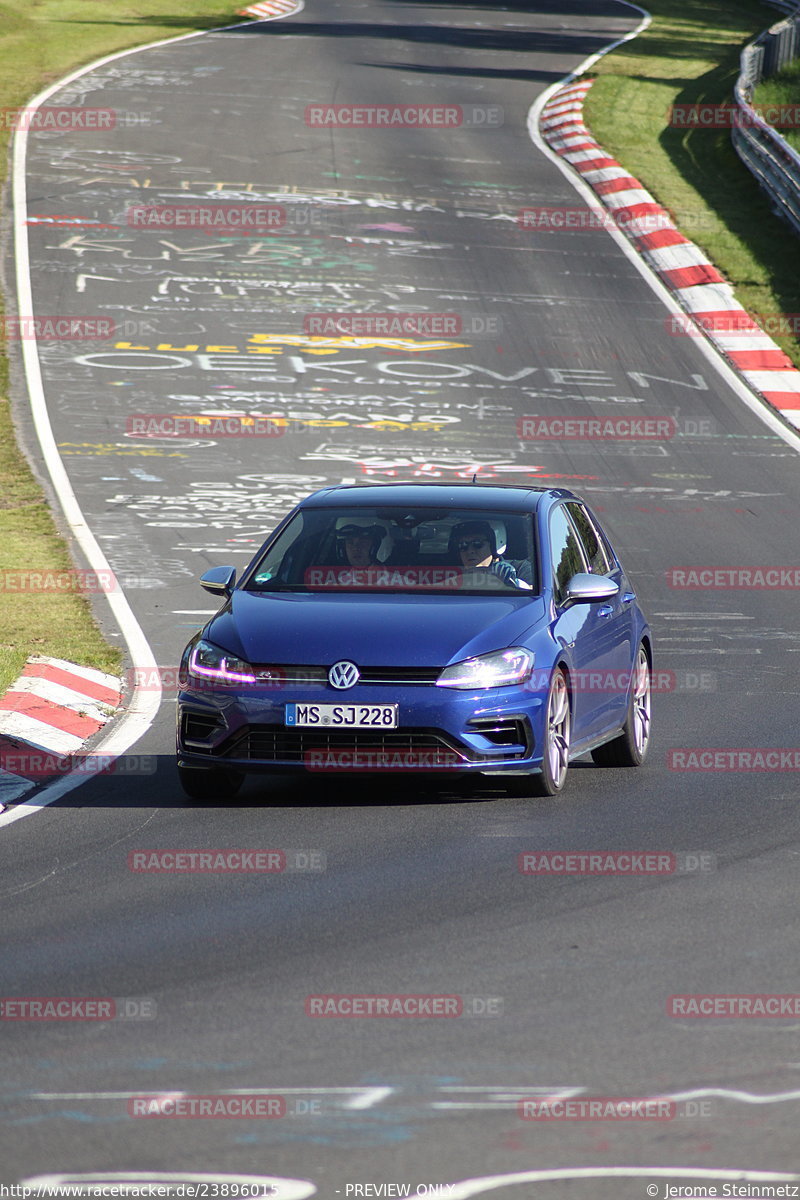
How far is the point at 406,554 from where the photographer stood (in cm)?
1027

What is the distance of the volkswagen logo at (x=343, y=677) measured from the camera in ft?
30.1

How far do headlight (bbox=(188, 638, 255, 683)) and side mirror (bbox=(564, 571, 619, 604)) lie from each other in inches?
71.2

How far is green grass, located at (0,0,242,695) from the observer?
45.6 ft

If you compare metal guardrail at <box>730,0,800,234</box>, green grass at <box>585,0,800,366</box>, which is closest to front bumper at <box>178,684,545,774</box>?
green grass at <box>585,0,800,366</box>

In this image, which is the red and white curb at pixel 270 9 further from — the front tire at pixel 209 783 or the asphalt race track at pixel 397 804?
the front tire at pixel 209 783

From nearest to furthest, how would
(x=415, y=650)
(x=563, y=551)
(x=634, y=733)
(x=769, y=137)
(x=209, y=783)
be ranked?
(x=415, y=650) < (x=209, y=783) < (x=563, y=551) < (x=634, y=733) < (x=769, y=137)

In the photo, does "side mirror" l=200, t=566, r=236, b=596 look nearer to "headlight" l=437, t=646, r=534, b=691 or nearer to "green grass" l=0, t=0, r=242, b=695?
"headlight" l=437, t=646, r=534, b=691

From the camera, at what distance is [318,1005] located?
606cm

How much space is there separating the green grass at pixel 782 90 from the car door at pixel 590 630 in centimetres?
2708

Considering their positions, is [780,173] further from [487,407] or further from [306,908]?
[306,908]

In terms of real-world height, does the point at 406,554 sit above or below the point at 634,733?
above

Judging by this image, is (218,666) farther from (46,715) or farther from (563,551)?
(46,715)

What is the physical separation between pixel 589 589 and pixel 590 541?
1.39 m

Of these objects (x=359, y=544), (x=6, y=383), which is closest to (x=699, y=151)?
(x=6, y=383)
